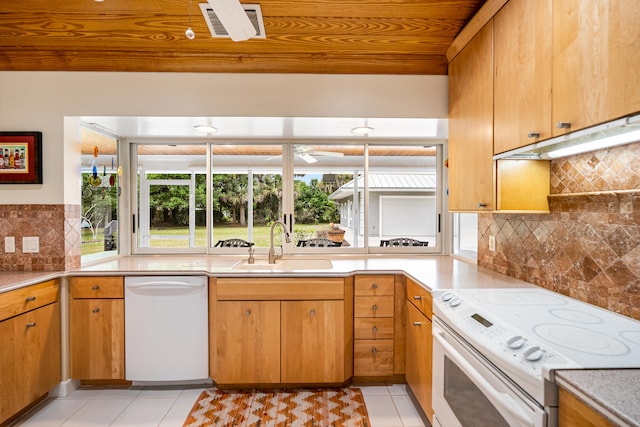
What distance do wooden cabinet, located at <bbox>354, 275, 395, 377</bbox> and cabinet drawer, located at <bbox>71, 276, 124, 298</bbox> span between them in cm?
166

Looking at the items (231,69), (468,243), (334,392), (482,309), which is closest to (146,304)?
(334,392)

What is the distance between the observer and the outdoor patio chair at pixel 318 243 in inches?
128

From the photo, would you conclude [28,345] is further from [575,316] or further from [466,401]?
[575,316]

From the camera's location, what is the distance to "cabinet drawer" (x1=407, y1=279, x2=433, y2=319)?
6.44 ft

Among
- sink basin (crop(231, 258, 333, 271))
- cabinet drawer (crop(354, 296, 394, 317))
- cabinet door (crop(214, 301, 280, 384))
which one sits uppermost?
sink basin (crop(231, 258, 333, 271))

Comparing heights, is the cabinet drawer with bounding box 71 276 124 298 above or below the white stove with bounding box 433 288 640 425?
below

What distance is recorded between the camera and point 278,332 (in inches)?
94.1

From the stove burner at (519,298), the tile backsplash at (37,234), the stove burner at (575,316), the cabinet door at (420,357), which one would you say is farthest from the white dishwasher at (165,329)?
the stove burner at (575,316)

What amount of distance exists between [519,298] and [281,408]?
1.57m

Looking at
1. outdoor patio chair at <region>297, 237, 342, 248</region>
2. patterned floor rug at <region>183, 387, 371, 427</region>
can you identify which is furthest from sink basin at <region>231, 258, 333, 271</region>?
patterned floor rug at <region>183, 387, 371, 427</region>

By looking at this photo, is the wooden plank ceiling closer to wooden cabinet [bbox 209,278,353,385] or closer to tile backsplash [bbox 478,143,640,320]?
tile backsplash [bbox 478,143,640,320]

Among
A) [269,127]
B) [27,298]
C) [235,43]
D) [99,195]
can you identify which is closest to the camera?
[27,298]

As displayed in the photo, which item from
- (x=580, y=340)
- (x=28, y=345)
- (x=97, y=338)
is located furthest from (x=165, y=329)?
(x=580, y=340)

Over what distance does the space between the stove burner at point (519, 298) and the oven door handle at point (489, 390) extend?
0.28m
